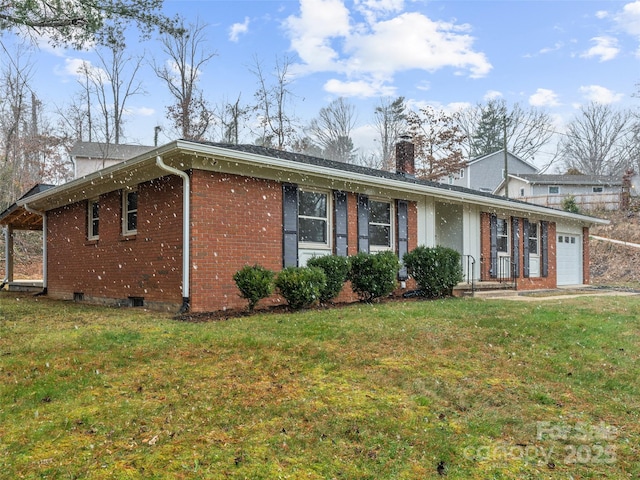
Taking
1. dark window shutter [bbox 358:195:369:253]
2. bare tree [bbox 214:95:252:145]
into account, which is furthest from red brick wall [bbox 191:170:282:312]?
bare tree [bbox 214:95:252:145]

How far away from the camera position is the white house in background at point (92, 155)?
27.5 metres

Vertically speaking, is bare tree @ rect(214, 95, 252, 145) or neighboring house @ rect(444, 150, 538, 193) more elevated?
bare tree @ rect(214, 95, 252, 145)

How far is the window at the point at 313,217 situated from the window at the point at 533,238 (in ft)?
30.0

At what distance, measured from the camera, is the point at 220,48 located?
26.0 metres

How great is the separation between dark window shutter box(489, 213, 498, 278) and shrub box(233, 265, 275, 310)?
8.60 meters

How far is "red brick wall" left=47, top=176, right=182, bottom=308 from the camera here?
28.4 ft

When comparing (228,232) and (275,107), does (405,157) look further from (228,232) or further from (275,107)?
(275,107)

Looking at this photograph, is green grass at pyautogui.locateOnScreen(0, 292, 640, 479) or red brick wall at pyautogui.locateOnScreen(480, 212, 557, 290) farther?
red brick wall at pyautogui.locateOnScreen(480, 212, 557, 290)

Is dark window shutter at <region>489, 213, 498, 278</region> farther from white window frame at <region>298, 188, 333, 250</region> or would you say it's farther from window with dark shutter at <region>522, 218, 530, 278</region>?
white window frame at <region>298, 188, 333, 250</region>

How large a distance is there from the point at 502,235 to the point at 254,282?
32.4 feet

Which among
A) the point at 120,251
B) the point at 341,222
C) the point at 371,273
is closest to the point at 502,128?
the point at 341,222

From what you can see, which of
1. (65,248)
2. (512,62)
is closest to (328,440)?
(65,248)

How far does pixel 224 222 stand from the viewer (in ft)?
27.7

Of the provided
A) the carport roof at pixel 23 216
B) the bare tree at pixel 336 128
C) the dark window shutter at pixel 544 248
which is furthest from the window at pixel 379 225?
the bare tree at pixel 336 128
